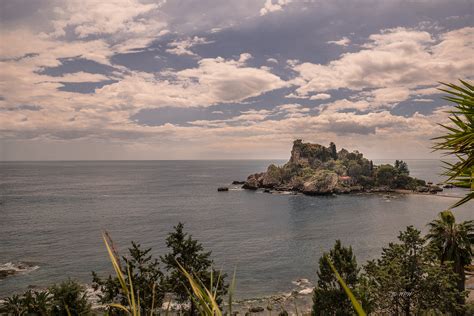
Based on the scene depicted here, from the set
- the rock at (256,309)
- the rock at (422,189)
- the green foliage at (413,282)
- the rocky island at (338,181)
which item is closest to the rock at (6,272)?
the rock at (256,309)

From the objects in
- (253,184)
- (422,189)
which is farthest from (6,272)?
(422,189)

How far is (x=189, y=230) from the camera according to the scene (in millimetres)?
90500

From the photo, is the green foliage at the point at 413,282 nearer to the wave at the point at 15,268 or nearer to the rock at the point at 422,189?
the wave at the point at 15,268

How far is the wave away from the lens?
2267 inches

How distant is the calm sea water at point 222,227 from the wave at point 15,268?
4.57 ft

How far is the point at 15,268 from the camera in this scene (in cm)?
6009

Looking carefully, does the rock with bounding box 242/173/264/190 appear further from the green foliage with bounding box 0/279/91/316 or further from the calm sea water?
the green foliage with bounding box 0/279/91/316

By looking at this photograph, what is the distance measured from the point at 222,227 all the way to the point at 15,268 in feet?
164

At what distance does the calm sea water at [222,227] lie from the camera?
61.4 metres

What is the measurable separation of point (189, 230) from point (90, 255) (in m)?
28.7

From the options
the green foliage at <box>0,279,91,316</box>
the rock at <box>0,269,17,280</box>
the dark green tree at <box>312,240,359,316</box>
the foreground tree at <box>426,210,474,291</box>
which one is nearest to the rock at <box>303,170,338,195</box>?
the foreground tree at <box>426,210,474,291</box>

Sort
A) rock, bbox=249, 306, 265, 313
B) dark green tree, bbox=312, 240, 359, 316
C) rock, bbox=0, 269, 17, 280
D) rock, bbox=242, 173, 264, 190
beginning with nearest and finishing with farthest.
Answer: dark green tree, bbox=312, 240, 359, 316
rock, bbox=249, 306, 265, 313
rock, bbox=0, 269, 17, 280
rock, bbox=242, 173, 264, 190

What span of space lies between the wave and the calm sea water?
139cm

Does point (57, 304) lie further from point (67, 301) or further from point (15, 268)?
point (15, 268)
